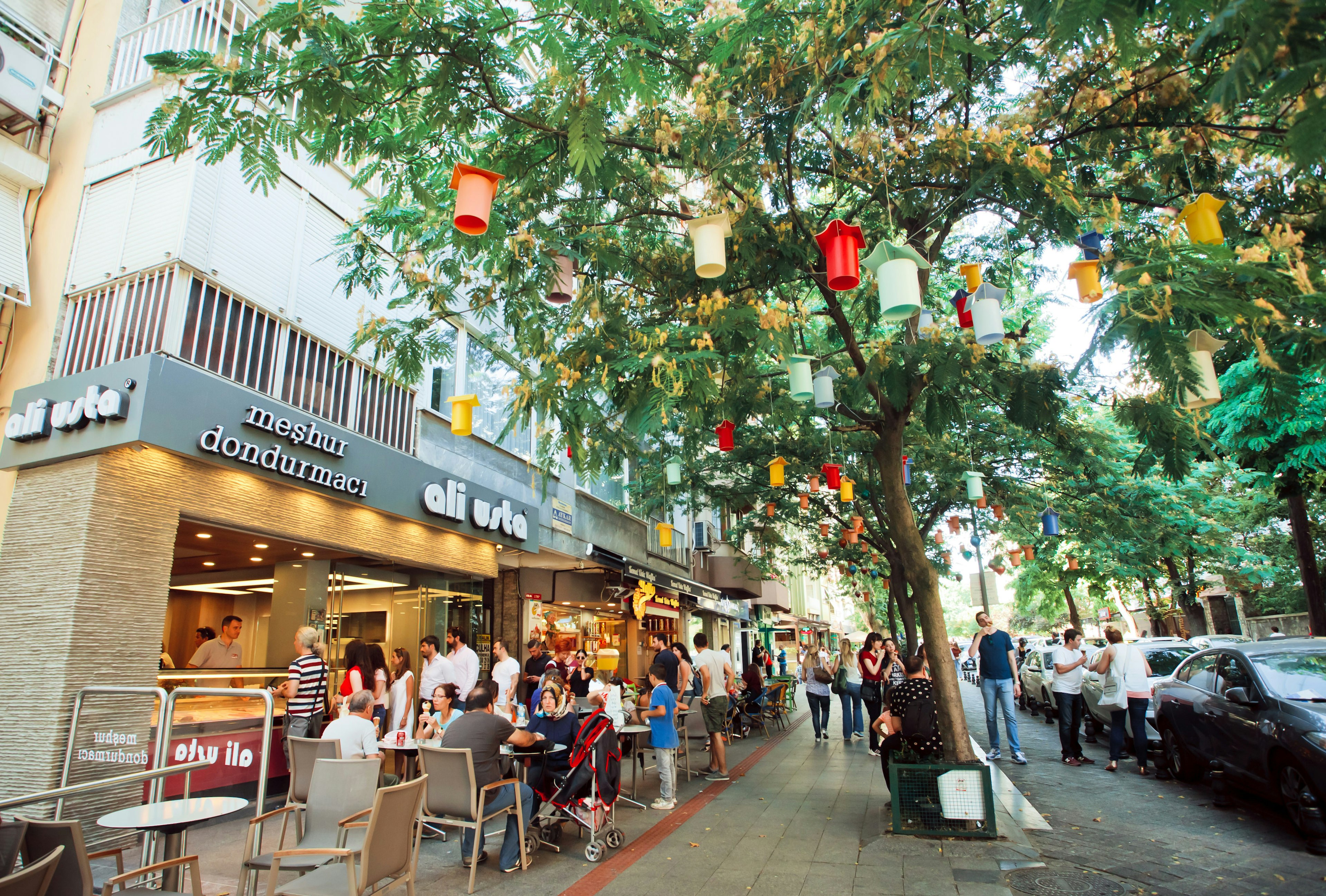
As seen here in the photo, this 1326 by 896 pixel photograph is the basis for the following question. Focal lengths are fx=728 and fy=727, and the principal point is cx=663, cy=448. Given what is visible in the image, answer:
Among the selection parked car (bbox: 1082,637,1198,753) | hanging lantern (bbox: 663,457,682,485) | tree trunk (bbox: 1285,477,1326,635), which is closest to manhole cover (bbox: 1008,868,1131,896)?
parked car (bbox: 1082,637,1198,753)

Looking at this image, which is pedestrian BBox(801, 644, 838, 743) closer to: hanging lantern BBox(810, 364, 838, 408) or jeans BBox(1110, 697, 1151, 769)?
jeans BBox(1110, 697, 1151, 769)

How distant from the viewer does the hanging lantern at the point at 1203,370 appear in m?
3.96

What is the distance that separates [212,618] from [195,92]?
1215cm

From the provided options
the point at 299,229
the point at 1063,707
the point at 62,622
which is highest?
the point at 299,229

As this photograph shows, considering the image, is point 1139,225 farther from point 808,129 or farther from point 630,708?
point 630,708

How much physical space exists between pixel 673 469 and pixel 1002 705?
594cm

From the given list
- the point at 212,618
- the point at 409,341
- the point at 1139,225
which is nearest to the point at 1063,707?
the point at 1139,225

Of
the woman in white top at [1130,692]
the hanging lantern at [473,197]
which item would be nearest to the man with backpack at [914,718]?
the woman in white top at [1130,692]

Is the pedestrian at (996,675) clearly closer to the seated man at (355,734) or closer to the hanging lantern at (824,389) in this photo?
the hanging lantern at (824,389)

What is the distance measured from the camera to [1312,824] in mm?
5836

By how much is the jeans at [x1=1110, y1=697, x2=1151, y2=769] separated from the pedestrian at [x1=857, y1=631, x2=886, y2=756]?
3.00 meters

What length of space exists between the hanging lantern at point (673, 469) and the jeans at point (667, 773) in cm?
465

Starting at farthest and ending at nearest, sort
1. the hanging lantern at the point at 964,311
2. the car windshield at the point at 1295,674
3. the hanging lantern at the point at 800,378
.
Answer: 1. the car windshield at the point at 1295,674
2. the hanging lantern at the point at 964,311
3. the hanging lantern at the point at 800,378

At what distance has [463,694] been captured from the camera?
953 cm
